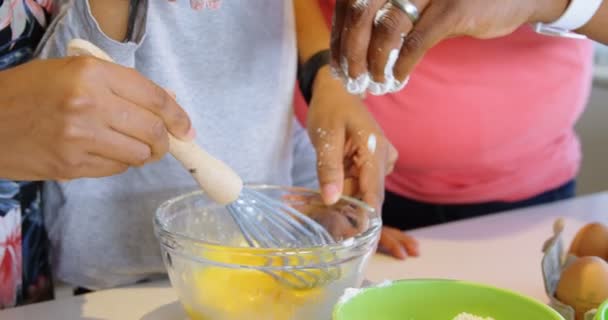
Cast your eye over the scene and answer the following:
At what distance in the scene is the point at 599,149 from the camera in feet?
8.13

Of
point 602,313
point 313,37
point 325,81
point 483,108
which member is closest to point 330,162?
point 325,81

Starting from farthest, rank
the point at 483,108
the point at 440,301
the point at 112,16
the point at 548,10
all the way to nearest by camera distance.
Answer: the point at 483,108 → the point at 548,10 → the point at 112,16 → the point at 440,301

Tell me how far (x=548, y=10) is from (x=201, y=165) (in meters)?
0.48

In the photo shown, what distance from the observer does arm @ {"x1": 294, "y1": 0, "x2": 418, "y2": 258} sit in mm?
930

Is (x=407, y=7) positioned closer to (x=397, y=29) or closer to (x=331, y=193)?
(x=397, y=29)

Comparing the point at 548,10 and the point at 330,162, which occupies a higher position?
the point at 548,10

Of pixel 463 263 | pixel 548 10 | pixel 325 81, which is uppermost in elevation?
pixel 548 10

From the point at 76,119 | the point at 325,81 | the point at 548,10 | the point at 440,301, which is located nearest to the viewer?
the point at 76,119

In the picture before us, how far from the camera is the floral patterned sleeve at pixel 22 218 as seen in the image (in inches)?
34.2

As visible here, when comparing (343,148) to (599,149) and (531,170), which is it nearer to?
(531,170)

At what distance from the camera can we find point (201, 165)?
743 mm

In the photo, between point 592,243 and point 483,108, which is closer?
point 592,243

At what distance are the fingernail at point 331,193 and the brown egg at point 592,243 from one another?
0.98ft

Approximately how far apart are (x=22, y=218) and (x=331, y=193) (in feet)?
1.25
